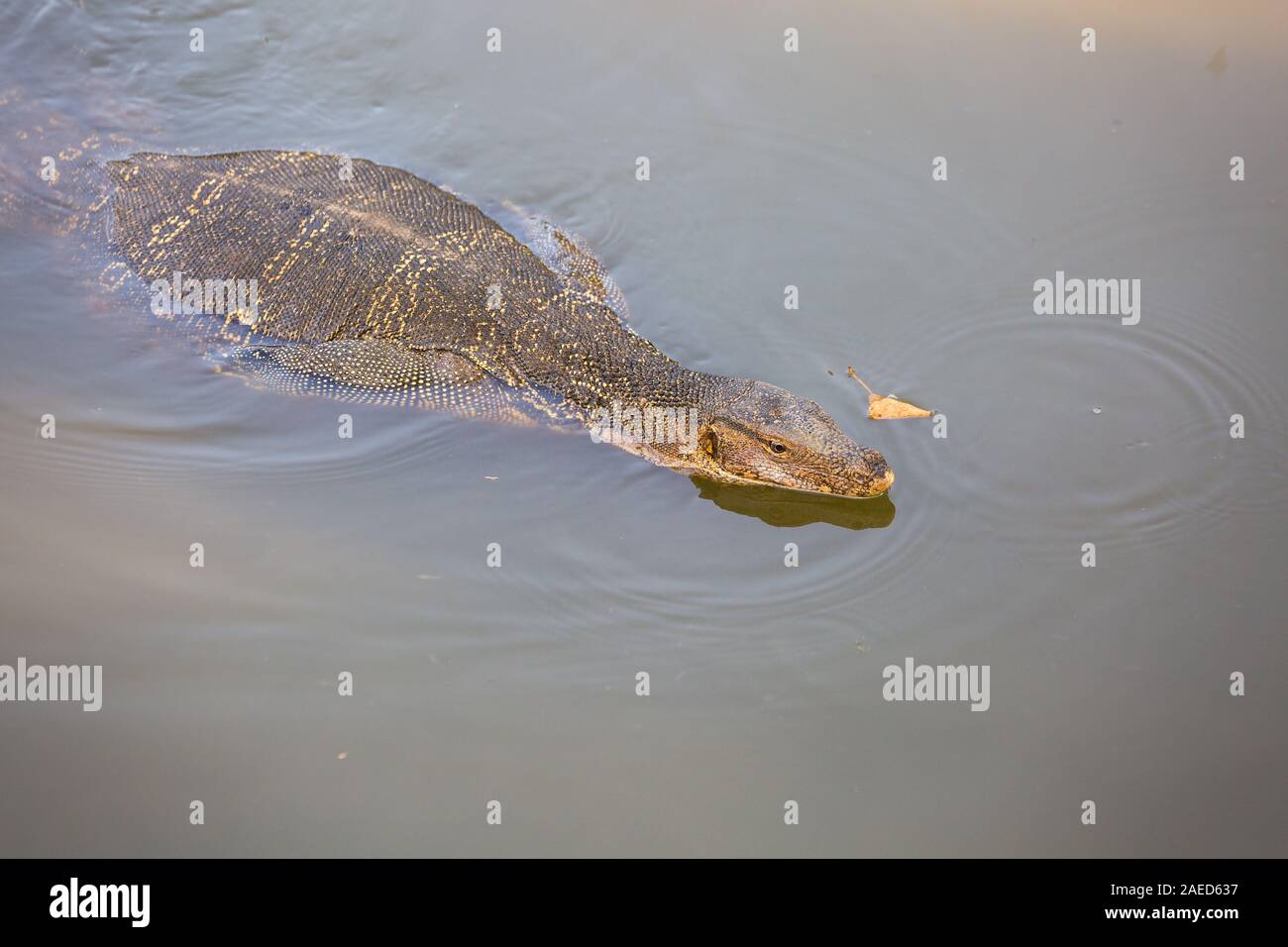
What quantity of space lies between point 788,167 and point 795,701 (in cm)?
550

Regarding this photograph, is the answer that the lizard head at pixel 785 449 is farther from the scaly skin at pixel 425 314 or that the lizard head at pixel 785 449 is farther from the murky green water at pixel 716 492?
the murky green water at pixel 716 492

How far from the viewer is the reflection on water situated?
738cm

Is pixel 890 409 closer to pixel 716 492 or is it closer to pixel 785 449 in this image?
pixel 785 449

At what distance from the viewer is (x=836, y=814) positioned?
5648 mm

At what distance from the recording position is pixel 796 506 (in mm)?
7648

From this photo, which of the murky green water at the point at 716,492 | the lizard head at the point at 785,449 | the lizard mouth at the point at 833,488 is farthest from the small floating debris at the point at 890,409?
the lizard mouth at the point at 833,488

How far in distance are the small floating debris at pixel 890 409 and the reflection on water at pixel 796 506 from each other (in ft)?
2.33

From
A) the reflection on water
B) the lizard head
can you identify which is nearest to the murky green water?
the reflection on water

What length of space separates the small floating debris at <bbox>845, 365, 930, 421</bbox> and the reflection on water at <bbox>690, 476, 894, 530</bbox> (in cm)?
71

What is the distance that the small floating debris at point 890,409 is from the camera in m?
7.86

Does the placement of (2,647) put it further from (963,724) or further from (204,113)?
(204,113)

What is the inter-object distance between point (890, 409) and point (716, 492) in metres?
1.43

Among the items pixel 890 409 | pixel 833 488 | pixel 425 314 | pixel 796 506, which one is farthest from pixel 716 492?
pixel 425 314

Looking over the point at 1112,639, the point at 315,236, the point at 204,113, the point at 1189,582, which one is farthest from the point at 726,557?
the point at 204,113
